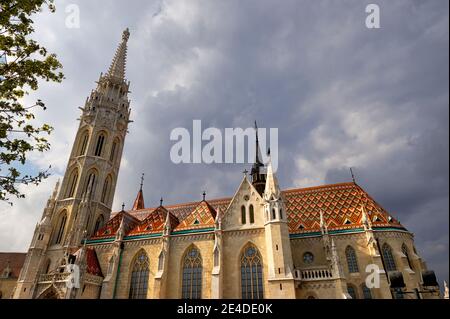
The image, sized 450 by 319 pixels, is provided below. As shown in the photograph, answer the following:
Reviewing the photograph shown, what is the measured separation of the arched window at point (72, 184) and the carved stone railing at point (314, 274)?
1153 inches

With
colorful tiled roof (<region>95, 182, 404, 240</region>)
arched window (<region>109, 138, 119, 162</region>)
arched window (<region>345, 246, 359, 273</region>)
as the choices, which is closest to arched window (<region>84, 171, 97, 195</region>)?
arched window (<region>109, 138, 119, 162</region>)

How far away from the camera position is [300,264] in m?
27.1

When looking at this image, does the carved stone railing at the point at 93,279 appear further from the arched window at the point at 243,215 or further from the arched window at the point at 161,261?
the arched window at the point at 243,215

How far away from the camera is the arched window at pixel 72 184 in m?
35.5

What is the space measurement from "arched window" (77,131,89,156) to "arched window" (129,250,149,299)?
18.0 m

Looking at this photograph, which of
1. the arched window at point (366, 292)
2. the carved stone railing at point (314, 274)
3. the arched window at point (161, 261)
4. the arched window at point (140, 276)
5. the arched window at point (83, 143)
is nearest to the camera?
the carved stone railing at point (314, 274)

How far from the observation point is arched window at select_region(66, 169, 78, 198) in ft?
116

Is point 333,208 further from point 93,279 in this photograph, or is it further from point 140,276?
point 93,279

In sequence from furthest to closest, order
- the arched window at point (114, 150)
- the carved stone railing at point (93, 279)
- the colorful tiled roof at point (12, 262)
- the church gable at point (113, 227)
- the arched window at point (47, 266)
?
1. the arched window at point (114, 150)
2. the colorful tiled roof at point (12, 262)
3. the church gable at point (113, 227)
4. the arched window at point (47, 266)
5. the carved stone railing at point (93, 279)

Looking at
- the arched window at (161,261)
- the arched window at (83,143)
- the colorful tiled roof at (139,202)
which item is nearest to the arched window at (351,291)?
the arched window at (161,261)

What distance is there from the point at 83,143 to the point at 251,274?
2982 cm

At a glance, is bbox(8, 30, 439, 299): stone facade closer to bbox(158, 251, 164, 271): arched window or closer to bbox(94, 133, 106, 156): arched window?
bbox(158, 251, 164, 271): arched window

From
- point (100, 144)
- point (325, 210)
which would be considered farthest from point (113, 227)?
point (325, 210)

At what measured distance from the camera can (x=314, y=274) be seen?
2352cm
